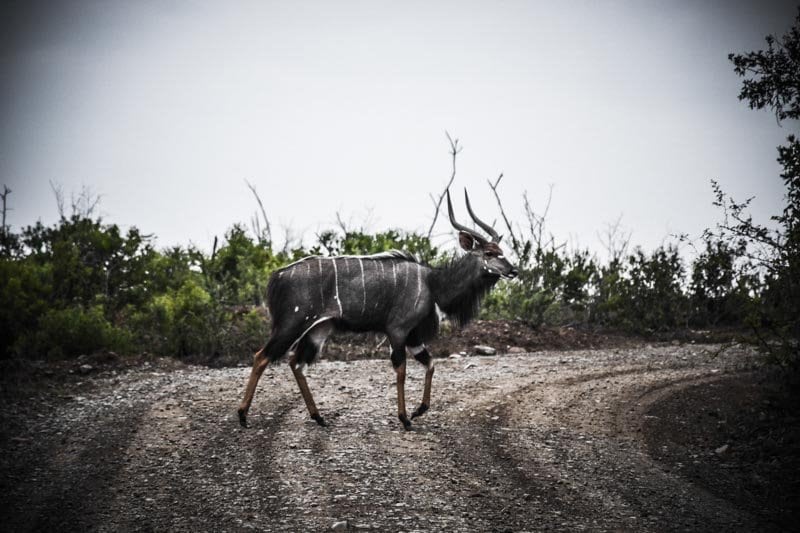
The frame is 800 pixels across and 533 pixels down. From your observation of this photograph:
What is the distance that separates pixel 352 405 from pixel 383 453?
2.30 meters

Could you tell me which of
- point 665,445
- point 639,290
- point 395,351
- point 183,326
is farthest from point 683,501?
point 639,290

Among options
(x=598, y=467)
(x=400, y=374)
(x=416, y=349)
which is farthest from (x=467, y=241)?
(x=598, y=467)

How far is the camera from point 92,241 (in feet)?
49.9

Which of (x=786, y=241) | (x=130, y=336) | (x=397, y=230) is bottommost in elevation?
(x=130, y=336)

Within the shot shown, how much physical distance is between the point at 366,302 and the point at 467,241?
5.58ft

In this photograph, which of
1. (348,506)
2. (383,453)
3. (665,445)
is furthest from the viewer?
(665,445)

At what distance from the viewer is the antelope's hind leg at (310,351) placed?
309 inches

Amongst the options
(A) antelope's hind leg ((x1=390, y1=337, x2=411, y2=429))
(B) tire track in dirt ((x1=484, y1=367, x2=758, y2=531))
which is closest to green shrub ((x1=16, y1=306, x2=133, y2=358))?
(A) antelope's hind leg ((x1=390, y1=337, x2=411, y2=429))

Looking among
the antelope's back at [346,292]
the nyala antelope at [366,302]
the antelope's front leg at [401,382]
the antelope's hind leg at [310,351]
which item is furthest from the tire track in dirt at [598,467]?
the antelope's hind leg at [310,351]

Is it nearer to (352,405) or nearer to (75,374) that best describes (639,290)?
(352,405)

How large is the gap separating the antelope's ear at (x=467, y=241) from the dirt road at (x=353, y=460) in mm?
2270

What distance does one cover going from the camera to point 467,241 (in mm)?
8570

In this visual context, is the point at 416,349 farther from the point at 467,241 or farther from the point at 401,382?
the point at 467,241

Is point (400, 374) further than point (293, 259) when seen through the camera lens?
No
